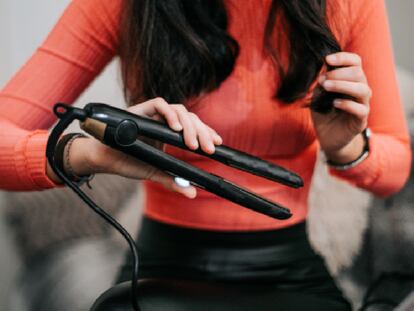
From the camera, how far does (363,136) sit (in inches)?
23.8

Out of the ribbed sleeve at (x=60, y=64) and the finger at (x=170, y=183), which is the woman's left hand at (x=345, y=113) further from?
the ribbed sleeve at (x=60, y=64)

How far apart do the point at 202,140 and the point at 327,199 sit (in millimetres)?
535

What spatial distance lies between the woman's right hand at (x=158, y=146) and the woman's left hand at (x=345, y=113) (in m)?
0.13

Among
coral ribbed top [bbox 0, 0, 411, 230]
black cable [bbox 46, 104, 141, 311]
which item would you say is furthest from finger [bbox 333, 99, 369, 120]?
black cable [bbox 46, 104, 141, 311]

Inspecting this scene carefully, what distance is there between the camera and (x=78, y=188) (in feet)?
1.51

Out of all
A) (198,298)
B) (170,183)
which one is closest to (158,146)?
(170,183)

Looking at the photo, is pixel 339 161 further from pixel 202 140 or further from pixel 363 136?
pixel 202 140

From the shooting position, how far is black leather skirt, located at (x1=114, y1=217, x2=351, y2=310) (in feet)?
1.95

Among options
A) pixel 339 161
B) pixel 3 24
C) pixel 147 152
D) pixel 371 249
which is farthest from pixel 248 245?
pixel 3 24

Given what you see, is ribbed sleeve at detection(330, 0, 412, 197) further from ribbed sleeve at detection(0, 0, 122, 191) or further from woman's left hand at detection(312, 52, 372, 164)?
ribbed sleeve at detection(0, 0, 122, 191)

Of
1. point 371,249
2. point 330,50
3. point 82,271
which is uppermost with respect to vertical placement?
point 330,50

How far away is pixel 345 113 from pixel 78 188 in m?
0.27

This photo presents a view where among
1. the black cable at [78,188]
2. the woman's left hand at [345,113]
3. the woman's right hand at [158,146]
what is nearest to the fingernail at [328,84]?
the woman's left hand at [345,113]

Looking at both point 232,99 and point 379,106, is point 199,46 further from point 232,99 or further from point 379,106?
point 379,106
